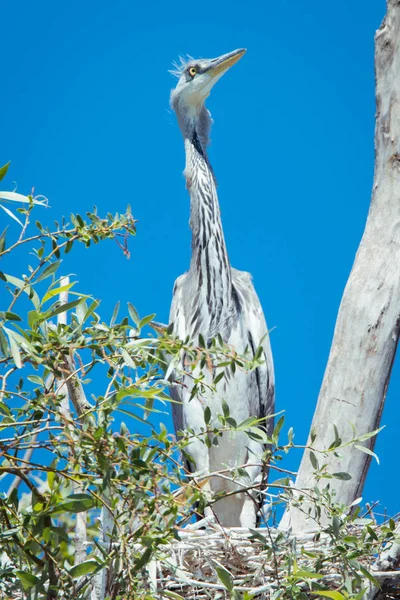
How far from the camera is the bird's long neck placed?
2.66 m

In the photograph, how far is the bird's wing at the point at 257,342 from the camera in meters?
2.65

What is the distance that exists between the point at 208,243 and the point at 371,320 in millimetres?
787

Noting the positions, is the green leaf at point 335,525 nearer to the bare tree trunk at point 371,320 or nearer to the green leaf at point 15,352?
the green leaf at point 15,352

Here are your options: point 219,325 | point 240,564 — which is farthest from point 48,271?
point 219,325

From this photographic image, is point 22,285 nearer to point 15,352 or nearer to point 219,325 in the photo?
point 15,352

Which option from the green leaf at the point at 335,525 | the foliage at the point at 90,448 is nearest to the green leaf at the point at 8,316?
the foliage at the point at 90,448

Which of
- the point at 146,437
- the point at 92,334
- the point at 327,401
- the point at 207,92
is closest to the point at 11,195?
the point at 92,334

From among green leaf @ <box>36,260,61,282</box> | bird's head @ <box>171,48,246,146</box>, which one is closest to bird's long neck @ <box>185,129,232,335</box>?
bird's head @ <box>171,48,246,146</box>

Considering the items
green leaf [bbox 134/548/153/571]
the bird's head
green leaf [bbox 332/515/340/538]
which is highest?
the bird's head

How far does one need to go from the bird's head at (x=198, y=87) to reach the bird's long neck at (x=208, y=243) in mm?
166

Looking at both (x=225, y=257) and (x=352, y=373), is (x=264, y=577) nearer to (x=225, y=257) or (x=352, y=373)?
(x=352, y=373)

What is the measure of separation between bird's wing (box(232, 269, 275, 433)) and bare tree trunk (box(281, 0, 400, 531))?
57cm

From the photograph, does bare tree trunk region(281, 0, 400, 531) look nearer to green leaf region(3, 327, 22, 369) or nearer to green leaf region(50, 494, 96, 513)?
green leaf region(50, 494, 96, 513)

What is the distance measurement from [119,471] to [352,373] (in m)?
1.05
